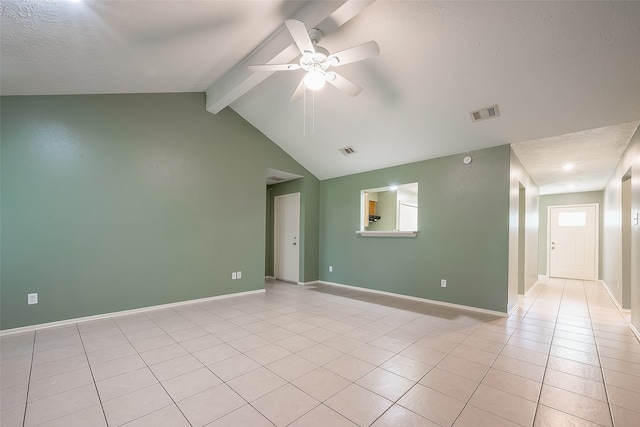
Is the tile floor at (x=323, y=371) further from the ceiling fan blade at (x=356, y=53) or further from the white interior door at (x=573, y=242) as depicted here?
the white interior door at (x=573, y=242)

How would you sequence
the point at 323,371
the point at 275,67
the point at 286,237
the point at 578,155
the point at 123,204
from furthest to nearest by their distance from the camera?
the point at 286,237, the point at 578,155, the point at 123,204, the point at 275,67, the point at 323,371

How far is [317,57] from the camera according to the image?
2357mm

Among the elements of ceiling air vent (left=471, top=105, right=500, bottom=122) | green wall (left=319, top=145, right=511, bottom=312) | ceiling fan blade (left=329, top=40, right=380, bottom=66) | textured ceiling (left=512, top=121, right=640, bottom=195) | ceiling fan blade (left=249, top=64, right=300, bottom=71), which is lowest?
green wall (left=319, top=145, right=511, bottom=312)

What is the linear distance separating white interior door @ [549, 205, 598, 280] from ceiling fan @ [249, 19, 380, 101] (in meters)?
7.74

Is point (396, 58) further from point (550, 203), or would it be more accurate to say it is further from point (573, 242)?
point (573, 242)

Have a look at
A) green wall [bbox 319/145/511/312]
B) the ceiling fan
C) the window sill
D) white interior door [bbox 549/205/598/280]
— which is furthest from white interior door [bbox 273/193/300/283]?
white interior door [bbox 549/205/598/280]

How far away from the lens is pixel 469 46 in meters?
2.57

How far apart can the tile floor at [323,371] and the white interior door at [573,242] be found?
13.8 feet

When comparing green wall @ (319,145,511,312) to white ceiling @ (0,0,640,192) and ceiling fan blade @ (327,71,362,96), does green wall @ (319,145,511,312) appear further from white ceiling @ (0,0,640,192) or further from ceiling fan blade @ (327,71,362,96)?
ceiling fan blade @ (327,71,362,96)

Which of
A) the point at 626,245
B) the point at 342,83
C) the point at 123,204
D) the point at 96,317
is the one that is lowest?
the point at 96,317

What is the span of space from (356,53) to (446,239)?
3152mm

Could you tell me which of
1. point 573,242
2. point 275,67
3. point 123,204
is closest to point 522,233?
point 573,242

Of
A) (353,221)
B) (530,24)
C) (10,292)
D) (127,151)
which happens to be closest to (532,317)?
(353,221)

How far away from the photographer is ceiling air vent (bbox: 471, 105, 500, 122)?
3.20m
